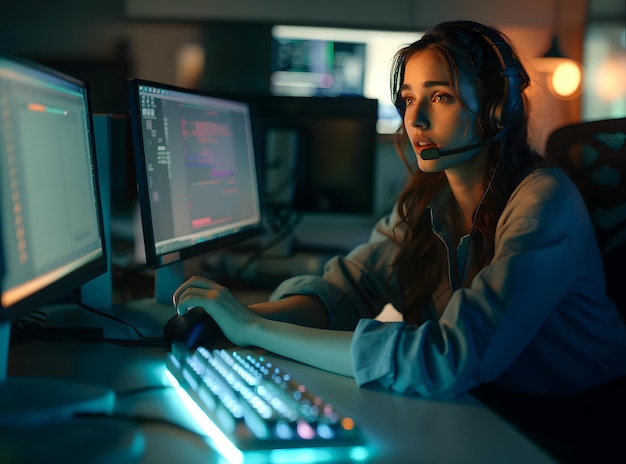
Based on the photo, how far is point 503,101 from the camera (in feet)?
3.49

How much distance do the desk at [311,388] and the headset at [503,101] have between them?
0.45 metres

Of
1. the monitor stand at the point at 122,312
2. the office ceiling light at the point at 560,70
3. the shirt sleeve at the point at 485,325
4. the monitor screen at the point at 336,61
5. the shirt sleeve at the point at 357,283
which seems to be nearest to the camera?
the shirt sleeve at the point at 485,325

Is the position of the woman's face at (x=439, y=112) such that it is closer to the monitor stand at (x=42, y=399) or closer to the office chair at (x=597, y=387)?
the office chair at (x=597, y=387)

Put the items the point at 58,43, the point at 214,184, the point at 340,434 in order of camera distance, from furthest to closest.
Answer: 1. the point at 58,43
2. the point at 214,184
3. the point at 340,434

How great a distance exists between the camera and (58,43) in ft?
13.4

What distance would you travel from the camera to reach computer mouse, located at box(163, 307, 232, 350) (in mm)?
964

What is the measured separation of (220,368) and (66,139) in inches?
13.7

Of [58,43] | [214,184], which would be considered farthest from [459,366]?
[58,43]

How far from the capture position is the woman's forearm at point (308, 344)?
86 centimetres

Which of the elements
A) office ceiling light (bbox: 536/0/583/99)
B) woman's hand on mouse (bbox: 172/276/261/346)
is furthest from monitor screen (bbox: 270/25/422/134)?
woman's hand on mouse (bbox: 172/276/261/346)

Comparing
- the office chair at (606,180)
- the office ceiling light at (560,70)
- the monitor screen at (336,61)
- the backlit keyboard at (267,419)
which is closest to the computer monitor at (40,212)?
the backlit keyboard at (267,419)

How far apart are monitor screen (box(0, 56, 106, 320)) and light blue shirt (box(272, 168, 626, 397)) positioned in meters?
0.37

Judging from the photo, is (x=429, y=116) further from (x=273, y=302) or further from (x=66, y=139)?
(x=66, y=139)

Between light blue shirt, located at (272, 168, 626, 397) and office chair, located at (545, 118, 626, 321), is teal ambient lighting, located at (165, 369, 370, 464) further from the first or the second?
office chair, located at (545, 118, 626, 321)
